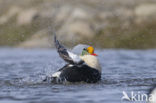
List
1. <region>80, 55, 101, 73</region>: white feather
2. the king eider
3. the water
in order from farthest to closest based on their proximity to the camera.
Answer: <region>80, 55, 101, 73</region>: white feather, the king eider, the water

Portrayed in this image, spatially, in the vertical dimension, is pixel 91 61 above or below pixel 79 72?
above

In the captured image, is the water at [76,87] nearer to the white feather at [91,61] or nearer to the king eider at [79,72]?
the king eider at [79,72]

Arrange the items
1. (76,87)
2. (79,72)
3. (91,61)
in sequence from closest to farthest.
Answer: (76,87), (79,72), (91,61)

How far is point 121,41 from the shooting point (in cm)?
2016

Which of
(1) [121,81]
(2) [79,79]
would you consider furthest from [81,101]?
(1) [121,81]

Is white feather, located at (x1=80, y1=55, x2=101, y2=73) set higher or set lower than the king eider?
higher

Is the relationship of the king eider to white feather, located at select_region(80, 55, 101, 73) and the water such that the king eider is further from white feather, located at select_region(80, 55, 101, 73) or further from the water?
the water

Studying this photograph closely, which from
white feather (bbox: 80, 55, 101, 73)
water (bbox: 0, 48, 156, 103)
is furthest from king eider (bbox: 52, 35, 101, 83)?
water (bbox: 0, 48, 156, 103)

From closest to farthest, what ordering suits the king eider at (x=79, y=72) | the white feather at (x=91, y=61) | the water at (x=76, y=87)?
1. the water at (x=76, y=87)
2. the king eider at (x=79, y=72)
3. the white feather at (x=91, y=61)

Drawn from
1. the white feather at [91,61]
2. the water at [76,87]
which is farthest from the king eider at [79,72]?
the water at [76,87]

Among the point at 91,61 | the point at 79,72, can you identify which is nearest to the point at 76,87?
the point at 79,72

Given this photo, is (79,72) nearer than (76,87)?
No

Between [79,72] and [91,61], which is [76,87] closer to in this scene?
[79,72]

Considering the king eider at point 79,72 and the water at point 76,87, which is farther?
the king eider at point 79,72
